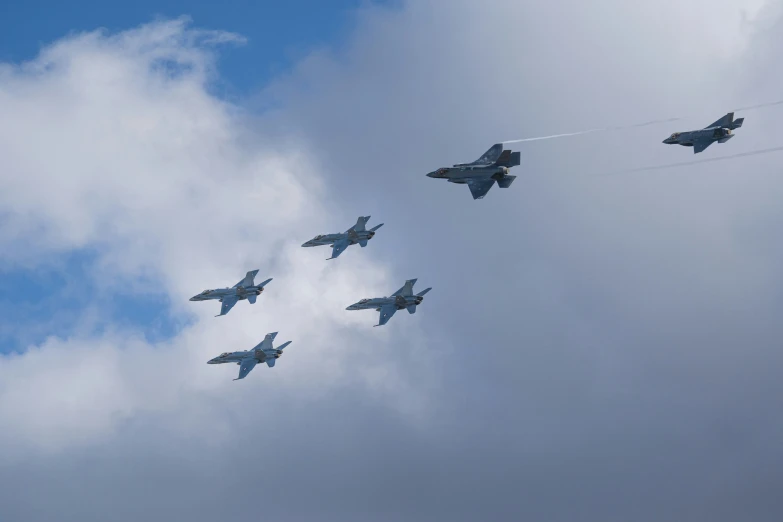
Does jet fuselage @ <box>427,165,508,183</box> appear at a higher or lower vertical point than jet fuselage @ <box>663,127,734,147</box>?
lower

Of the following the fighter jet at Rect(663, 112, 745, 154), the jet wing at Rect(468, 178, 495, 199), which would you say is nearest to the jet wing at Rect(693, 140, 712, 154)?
the fighter jet at Rect(663, 112, 745, 154)

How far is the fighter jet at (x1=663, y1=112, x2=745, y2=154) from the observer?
185500mm

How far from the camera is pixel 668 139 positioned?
7510 inches

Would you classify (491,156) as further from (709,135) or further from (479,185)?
(709,135)

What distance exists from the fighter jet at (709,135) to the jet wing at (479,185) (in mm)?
33133

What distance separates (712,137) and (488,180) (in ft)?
129

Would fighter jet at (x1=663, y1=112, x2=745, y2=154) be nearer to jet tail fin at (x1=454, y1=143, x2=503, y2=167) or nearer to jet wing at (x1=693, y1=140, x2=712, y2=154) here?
jet wing at (x1=693, y1=140, x2=712, y2=154)

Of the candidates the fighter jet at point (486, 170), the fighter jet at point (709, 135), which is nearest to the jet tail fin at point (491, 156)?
the fighter jet at point (486, 170)

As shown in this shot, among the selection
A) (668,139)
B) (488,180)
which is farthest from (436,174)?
(668,139)

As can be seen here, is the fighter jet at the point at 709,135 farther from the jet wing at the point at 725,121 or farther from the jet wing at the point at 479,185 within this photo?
the jet wing at the point at 479,185

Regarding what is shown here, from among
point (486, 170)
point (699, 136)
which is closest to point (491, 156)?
point (486, 170)

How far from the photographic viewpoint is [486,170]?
7126 inches

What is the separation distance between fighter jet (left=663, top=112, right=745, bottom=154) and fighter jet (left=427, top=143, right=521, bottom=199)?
2987 cm

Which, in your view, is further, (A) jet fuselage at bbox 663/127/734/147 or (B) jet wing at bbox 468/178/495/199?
(A) jet fuselage at bbox 663/127/734/147
